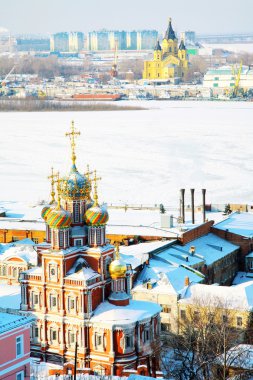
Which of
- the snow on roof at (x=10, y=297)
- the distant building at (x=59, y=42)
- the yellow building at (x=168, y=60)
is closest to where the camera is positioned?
the snow on roof at (x=10, y=297)

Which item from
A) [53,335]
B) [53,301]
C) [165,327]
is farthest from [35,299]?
[165,327]

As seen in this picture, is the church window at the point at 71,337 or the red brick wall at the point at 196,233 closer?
the church window at the point at 71,337

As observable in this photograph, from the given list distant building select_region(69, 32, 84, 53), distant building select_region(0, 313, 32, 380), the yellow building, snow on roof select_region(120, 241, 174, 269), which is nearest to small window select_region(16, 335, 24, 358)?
distant building select_region(0, 313, 32, 380)

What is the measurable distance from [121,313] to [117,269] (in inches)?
26.4

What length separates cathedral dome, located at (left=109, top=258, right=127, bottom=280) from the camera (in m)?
15.0

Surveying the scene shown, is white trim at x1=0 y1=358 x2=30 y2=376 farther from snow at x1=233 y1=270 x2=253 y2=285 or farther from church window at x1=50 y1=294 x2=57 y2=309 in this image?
snow at x1=233 y1=270 x2=253 y2=285

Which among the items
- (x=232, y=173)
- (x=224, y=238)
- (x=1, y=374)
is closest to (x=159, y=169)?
(x=232, y=173)

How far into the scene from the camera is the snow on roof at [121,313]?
14.7 meters

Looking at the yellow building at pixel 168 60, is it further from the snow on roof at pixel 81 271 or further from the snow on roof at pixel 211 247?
the snow on roof at pixel 81 271

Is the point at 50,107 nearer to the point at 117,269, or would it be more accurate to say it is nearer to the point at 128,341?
the point at 117,269

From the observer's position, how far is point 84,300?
1488 centimetres

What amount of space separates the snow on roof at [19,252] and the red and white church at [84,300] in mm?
3240

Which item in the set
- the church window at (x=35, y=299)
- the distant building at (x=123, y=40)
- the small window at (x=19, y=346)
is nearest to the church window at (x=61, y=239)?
the church window at (x=35, y=299)

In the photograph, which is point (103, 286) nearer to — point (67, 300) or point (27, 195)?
point (67, 300)
